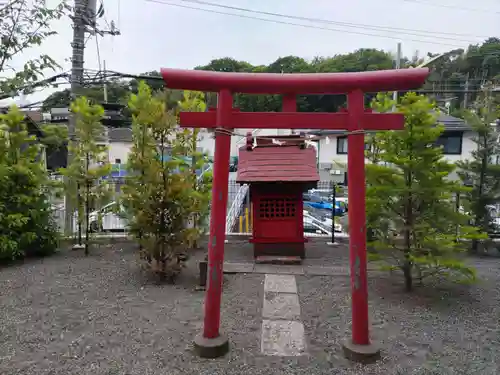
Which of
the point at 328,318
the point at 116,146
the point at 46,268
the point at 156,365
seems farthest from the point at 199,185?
the point at 116,146

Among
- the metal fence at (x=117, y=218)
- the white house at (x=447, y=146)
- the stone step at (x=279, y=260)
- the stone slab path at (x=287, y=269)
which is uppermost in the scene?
the white house at (x=447, y=146)

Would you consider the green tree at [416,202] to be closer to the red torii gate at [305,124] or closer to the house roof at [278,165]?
the red torii gate at [305,124]

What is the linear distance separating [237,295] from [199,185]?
3.49 meters

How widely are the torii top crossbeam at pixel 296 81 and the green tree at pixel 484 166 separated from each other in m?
5.79

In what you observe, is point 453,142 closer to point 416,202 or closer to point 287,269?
point 287,269

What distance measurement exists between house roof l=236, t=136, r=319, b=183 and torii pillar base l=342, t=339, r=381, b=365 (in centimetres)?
375

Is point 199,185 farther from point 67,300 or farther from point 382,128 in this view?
point 382,128

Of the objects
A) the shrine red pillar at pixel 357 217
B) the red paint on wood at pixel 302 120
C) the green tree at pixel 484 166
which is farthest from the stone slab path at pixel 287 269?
the red paint on wood at pixel 302 120

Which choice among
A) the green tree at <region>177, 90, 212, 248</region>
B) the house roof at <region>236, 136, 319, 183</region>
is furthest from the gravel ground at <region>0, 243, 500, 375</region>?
the house roof at <region>236, 136, 319, 183</region>

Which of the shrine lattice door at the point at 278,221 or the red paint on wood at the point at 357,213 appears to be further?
the shrine lattice door at the point at 278,221

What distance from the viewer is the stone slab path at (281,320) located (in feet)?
12.5

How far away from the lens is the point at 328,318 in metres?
4.61

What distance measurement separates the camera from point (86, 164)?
7.79 m

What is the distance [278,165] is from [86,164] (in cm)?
407
